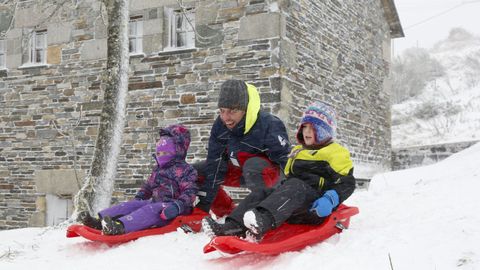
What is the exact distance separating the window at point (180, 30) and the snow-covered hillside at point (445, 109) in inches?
450

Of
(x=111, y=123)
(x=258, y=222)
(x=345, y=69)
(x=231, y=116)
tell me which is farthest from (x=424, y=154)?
(x=258, y=222)

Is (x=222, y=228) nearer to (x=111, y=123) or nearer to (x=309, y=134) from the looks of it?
(x=309, y=134)

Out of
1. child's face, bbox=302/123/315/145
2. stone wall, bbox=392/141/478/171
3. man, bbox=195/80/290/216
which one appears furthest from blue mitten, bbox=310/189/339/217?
stone wall, bbox=392/141/478/171

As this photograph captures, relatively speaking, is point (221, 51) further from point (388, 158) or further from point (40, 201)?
point (388, 158)

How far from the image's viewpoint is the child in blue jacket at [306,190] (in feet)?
10.5

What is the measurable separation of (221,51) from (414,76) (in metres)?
23.8

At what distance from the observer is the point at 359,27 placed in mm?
10484

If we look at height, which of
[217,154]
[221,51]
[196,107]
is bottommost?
[217,154]

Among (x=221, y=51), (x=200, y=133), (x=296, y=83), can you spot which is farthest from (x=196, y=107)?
(x=296, y=83)

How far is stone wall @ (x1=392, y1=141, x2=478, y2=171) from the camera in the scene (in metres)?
11.2

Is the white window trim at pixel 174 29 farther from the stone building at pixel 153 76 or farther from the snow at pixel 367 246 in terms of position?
the snow at pixel 367 246

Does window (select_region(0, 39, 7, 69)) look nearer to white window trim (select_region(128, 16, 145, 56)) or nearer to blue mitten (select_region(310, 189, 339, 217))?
white window trim (select_region(128, 16, 145, 56))

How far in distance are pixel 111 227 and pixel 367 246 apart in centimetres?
200

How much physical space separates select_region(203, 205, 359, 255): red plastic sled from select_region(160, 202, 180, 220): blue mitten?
0.94 metres
